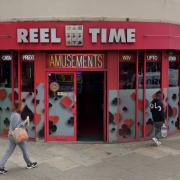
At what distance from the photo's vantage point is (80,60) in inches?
504

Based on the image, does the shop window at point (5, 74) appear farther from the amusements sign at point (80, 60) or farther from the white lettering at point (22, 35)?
the amusements sign at point (80, 60)

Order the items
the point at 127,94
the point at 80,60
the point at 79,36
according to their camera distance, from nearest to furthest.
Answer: the point at 79,36 → the point at 80,60 → the point at 127,94

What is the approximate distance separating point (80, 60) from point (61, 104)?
1.47 metres

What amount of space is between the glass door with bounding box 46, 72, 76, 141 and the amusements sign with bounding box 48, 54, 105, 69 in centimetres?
43

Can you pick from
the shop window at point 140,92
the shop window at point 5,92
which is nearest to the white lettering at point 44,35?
the shop window at point 5,92

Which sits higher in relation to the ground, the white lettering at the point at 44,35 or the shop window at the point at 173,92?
the white lettering at the point at 44,35

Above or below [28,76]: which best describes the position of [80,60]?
above

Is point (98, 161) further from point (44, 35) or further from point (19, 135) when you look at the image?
point (44, 35)

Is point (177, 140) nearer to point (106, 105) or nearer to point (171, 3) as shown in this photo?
point (106, 105)

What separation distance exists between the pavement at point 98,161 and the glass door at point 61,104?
56 centimetres

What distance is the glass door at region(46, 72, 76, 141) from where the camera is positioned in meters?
13.0

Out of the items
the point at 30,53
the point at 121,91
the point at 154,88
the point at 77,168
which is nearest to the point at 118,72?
the point at 121,91

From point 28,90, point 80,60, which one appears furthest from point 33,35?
point 28,90

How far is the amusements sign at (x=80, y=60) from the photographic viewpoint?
12.8 meters
